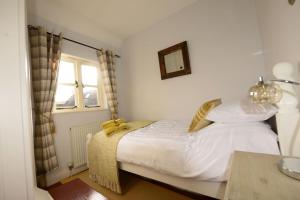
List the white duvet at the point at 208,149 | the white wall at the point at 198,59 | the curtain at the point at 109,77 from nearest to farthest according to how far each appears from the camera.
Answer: the white duvet at the point at 208,149 → the white wall at the point at 198,59 → the curtain at the point at 109,77

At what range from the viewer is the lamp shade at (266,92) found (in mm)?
722

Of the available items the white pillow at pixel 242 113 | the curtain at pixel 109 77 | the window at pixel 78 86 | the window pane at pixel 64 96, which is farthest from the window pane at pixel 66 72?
the white pillow at pixel 242 113

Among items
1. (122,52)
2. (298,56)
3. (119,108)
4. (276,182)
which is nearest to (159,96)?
(119,108)

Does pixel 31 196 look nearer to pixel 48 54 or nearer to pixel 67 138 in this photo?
pixel 67 138

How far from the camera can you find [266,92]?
0.73 metres

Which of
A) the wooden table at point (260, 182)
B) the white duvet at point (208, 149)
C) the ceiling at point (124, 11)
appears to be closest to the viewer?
the wooden table at point (260, 182)

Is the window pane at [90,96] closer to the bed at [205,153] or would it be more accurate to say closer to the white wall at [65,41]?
the white wall at [65,41]

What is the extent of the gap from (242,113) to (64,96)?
2623mm

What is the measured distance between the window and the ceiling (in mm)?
810

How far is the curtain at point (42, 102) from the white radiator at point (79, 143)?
0.32 metres

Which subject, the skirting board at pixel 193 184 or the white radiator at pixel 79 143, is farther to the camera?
the white radiator at pixel 79 143

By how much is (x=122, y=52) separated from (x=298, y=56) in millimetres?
3221

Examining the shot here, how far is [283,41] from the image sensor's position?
117cm

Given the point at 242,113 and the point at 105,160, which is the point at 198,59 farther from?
the point at 105,160
